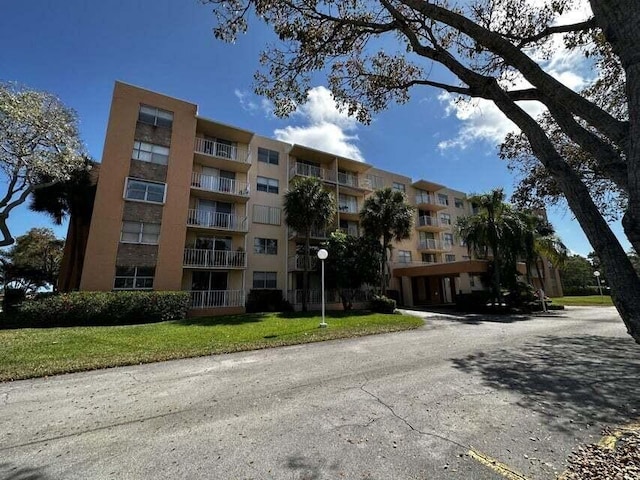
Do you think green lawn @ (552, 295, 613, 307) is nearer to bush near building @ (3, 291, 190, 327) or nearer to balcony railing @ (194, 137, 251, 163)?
balcony railing @ (194, 137, 251, 163)

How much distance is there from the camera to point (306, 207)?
63.5 ft

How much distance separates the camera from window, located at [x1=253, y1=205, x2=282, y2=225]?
22.3 meters

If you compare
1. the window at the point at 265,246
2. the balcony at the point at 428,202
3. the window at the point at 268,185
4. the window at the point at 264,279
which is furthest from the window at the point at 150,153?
the balcony at the point at 428,202

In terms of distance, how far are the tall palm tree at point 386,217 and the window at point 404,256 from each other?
8.05m

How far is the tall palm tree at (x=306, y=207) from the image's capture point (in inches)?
765

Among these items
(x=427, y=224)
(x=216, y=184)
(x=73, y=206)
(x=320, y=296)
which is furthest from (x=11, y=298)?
(x=427, y=224)

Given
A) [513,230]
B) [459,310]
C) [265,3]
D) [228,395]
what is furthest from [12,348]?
[513,230]

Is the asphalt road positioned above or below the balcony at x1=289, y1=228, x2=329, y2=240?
below

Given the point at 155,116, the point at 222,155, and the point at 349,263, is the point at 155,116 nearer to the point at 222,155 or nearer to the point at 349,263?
the point at 222,155

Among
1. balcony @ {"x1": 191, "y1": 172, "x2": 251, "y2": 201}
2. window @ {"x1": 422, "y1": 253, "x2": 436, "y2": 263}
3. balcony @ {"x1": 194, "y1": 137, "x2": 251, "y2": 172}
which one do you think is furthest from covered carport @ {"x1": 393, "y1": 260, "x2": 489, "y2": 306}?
balcony @ {"x1": 194, "y1": 137, "x2": 251, "y2": 172}

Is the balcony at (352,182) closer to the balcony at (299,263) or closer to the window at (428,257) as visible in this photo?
the balcony at (299,263)

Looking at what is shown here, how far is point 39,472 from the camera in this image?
3123 mm

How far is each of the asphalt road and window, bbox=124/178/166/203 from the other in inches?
525

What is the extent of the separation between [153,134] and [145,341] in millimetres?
14276
